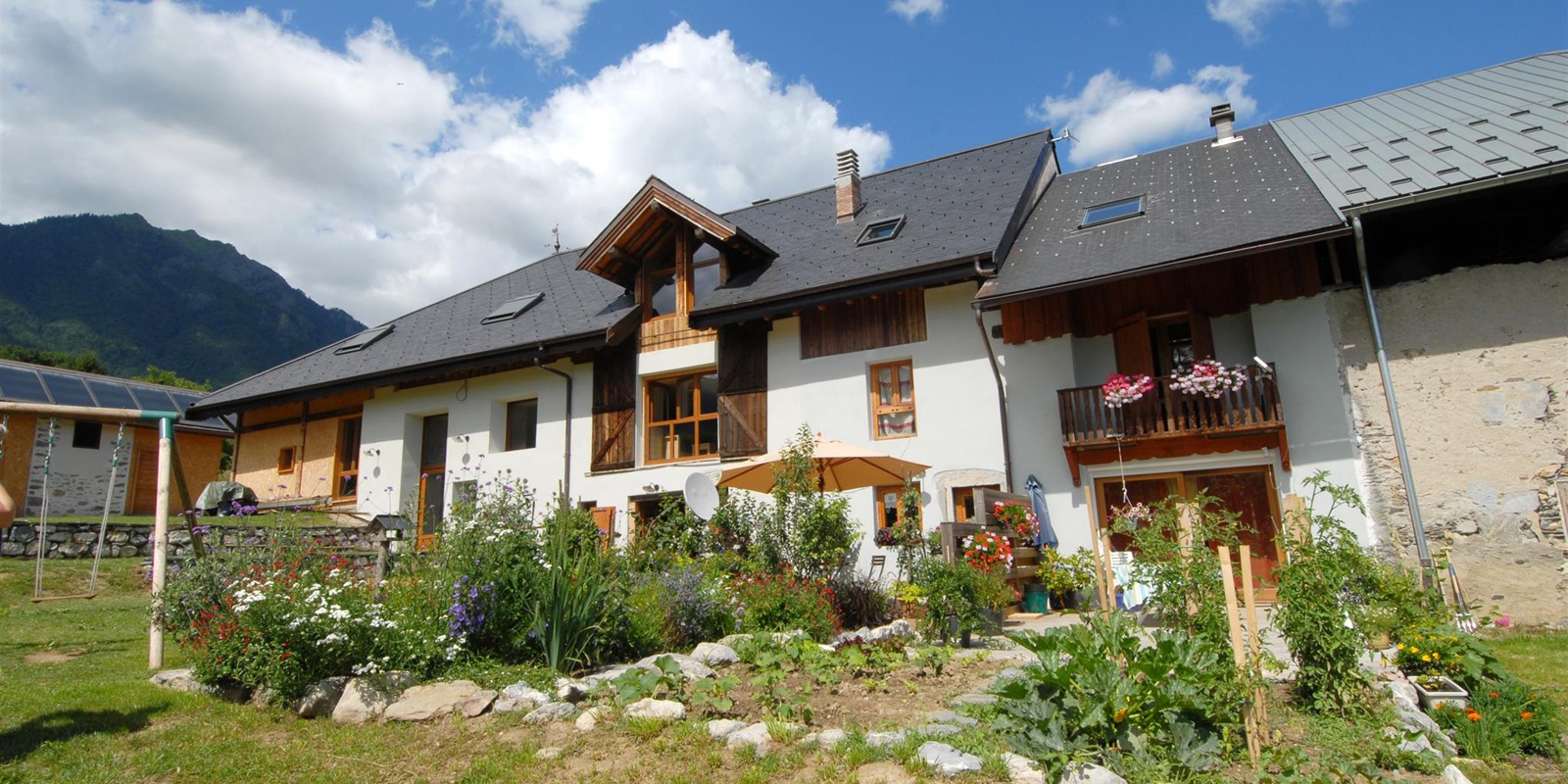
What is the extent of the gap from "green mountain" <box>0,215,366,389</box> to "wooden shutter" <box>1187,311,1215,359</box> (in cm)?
7644

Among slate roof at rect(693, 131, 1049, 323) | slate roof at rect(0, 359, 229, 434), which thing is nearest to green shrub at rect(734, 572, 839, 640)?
slate roof at rect(693, 131, 1049, 323)

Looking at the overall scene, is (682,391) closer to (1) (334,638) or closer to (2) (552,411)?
(2) (552,411)

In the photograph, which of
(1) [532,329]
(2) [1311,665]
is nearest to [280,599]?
(2) [1311,665]

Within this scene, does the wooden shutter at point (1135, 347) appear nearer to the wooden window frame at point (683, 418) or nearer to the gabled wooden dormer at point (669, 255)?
the gabled wooden dormer at point (669, 255)

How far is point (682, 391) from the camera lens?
51.3 feet

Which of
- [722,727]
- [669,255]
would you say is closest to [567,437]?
[669,255]

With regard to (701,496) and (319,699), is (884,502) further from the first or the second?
(319,699)

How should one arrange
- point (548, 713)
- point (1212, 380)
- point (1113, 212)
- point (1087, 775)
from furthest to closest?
point (1113, 212)
point (1212, 380)
point (548, 713)
point (1087, 775)

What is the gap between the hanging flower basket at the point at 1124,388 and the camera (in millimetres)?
10906

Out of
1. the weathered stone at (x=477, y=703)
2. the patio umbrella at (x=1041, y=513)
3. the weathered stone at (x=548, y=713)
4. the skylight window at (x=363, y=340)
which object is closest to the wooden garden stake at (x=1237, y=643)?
the weathered stone at (x=548, y=713)

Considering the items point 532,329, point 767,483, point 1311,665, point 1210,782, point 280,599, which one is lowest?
point 1210,782

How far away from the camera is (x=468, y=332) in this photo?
59.0 ft

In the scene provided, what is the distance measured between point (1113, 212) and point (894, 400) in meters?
4.37

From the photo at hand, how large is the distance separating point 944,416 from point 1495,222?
669 cm
